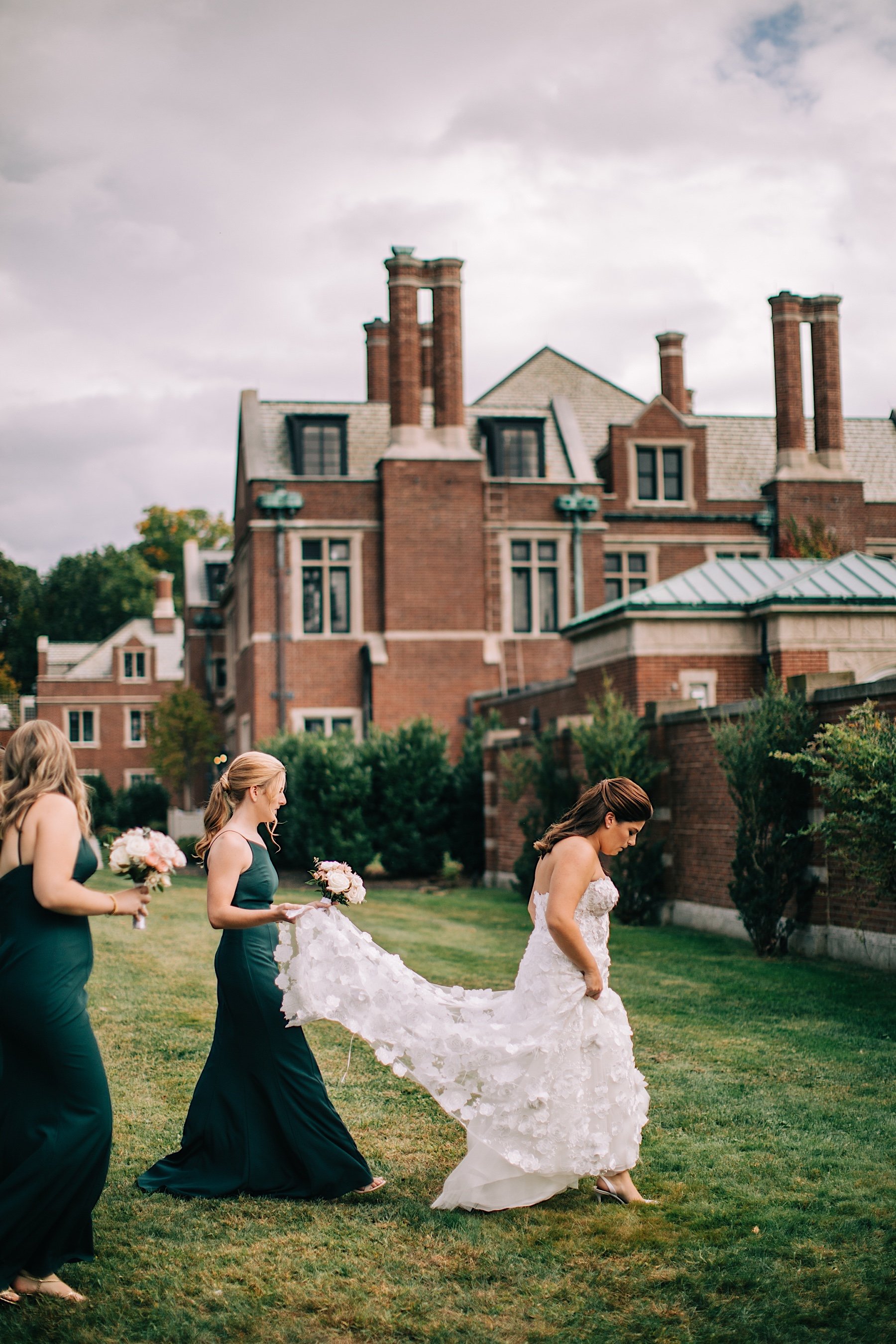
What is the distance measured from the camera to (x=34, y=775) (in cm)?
438

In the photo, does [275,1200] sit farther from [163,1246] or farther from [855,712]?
[855,712]

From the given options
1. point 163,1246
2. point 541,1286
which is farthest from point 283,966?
point 541,1286

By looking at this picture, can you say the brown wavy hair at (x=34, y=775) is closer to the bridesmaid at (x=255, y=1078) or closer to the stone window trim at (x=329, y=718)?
the bridesmaid at (x=255, y=1078)

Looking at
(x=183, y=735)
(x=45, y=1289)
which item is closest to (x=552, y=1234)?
(x=45, y=1289)

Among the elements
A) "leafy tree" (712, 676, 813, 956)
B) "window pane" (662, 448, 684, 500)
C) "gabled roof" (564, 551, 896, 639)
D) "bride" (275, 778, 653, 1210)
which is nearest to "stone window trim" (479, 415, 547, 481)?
"window pane" (662, 448, 684, 500)

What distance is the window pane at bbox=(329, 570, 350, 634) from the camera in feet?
91.5

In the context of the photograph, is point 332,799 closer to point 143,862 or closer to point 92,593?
point 143,862

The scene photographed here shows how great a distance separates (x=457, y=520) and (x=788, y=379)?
28.4 feet

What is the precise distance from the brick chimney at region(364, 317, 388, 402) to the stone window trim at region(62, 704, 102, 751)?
26955mm

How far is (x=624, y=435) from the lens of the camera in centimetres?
3025

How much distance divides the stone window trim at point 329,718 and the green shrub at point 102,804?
707 inches

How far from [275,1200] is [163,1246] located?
1.97 feet

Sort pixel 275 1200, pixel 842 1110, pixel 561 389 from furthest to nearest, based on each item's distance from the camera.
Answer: pixel 561 389 → pixel 842 1110 → pixel 275 1200

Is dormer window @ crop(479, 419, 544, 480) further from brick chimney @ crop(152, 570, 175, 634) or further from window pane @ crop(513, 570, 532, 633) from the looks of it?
brick chimney @ crop(152, 570, 175, 634)
